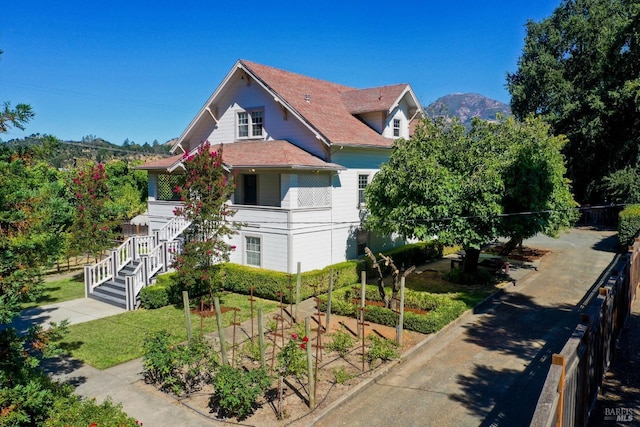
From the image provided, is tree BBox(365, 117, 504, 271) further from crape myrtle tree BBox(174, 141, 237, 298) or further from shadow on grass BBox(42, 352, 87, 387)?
shadow on grass BBox(42, 352, 87, 387)

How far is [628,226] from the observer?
28328mm

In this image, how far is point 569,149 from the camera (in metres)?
41.0

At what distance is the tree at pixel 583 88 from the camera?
117ft

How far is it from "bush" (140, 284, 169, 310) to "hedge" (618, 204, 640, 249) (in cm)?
2720

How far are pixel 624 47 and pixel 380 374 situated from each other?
3515 cm

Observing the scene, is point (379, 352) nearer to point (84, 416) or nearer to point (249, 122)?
point (84, 416)

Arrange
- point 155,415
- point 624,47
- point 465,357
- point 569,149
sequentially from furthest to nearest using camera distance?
point 569,149 < point 624,47 < point 465,357 < point 155,415

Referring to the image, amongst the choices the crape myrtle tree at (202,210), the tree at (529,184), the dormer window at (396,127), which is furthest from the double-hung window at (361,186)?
the crape myrtle tree at (202,210)

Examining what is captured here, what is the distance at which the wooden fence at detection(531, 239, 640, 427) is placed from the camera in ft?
17.1

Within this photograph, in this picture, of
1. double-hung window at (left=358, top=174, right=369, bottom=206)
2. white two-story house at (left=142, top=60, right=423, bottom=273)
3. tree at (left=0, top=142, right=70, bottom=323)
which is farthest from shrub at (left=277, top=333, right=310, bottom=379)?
double-hung window at (left=358, top=174, right=369, bottom=206)

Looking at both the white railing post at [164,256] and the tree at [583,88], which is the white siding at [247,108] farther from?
the tree at [583,88]

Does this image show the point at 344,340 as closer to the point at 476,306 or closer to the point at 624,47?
the point at 476,306

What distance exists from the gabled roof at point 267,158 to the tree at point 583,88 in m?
26.0

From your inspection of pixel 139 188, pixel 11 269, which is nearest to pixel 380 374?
pixel 11 269
